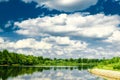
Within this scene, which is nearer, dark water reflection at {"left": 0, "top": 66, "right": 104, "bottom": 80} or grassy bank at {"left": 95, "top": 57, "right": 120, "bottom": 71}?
dark water reflection at {"left": 0, "top": 66, "right": 104, "bottom": 80}

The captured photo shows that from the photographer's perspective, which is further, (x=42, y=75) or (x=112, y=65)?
(x=112, y=65)

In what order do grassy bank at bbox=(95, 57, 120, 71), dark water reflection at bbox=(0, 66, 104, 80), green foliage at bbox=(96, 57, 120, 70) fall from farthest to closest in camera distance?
1. green foliage at bbox=(96, 57, 120, 70)
2. grassy bank at bbox=(95, 57, 120, 71)
3. dark water reflection at bbox=(0, 66, 104, 80)

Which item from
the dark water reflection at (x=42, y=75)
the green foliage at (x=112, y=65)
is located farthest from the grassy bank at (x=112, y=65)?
the dark water reflection at (x=42, y=75)

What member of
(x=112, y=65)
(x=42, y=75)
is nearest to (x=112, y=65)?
(x=112, y=65)

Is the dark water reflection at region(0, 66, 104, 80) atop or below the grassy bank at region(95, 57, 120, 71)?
below

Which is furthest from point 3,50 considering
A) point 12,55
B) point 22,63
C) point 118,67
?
point 118,67

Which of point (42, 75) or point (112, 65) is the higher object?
point (112, 65)

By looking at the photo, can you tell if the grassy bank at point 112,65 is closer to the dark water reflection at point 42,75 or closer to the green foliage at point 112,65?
→ the green foliage at point 112,65

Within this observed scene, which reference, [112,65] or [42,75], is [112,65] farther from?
[42,75]

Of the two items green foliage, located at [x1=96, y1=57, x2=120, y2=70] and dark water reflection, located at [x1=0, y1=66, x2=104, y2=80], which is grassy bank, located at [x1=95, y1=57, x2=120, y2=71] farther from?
dark water reflection, located at [x1=0, y1=66, x2=104, y2=80]

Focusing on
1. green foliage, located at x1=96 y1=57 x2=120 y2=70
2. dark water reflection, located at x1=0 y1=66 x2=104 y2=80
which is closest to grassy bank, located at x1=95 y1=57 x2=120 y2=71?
green foliage, located at x1=96 y1=57 x2=120 y2=70

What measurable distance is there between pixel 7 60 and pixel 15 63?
1113cm

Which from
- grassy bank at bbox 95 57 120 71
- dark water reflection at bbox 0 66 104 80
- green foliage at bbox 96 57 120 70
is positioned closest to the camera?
dark water reflection at bbox 0 66 104 80

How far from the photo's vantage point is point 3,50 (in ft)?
553
